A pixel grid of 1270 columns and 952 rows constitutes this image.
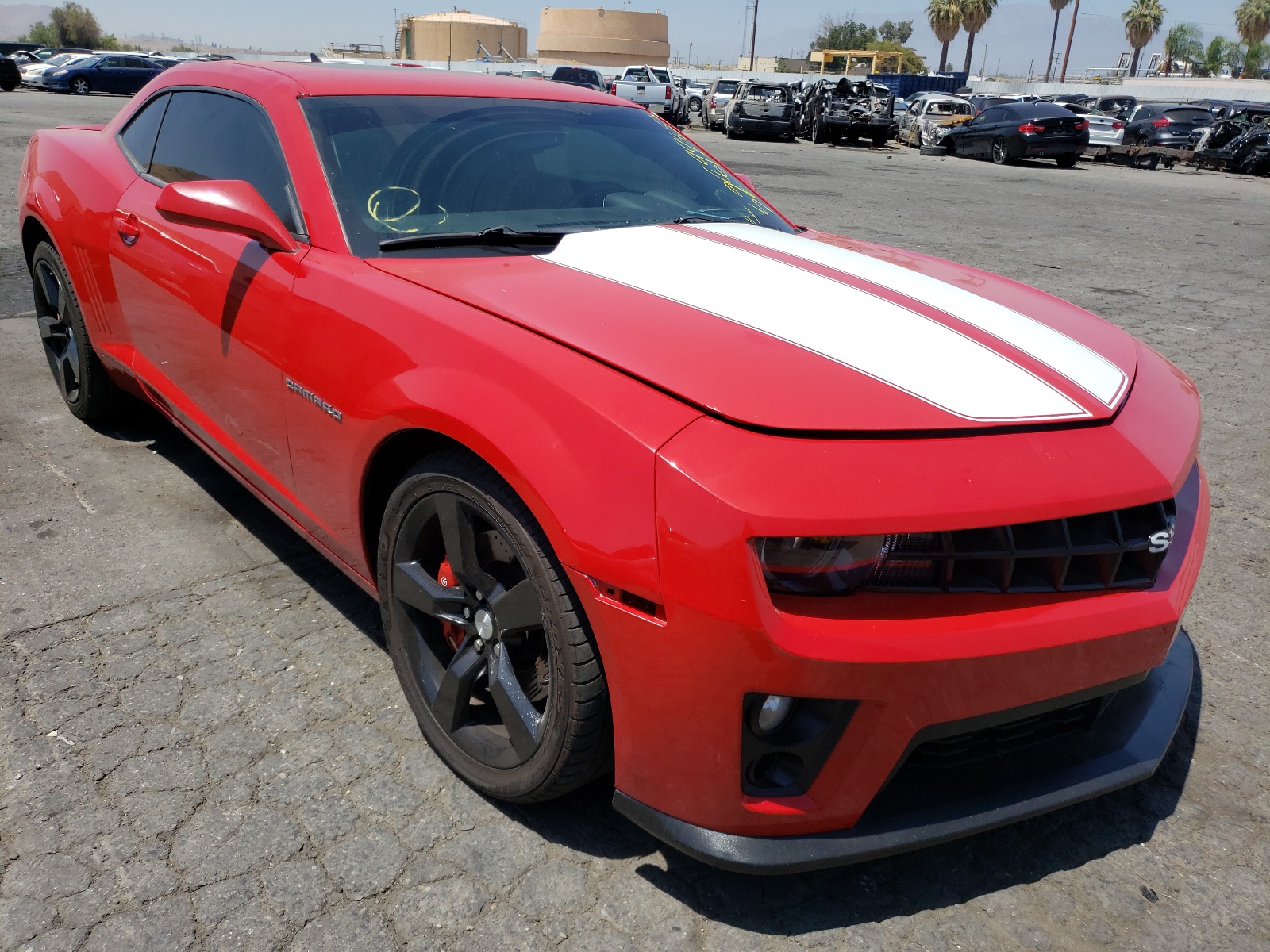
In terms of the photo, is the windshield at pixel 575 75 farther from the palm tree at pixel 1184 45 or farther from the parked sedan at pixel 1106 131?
the palm tree at pixel 1184 45

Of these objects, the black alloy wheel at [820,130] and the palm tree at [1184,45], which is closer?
the black alloy wheel at [820,130]

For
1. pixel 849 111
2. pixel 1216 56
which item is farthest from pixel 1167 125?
pixel 1216 56

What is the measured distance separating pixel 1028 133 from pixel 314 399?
851 inches

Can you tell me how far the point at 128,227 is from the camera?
317 cm

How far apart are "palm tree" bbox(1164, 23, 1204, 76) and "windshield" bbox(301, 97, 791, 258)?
101821 millimetres

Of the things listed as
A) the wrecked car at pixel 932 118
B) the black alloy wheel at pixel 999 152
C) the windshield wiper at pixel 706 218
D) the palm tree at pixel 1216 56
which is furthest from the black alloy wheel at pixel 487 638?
the palm tree at pixel 1216 56

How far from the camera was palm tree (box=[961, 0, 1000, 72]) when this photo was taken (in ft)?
242

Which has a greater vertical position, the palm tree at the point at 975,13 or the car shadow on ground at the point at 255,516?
the palm tree at the point at 975,13

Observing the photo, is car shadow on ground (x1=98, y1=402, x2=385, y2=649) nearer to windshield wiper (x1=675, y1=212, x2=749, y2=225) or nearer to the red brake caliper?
the red brake caliper

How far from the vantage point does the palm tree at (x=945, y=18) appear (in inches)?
2931

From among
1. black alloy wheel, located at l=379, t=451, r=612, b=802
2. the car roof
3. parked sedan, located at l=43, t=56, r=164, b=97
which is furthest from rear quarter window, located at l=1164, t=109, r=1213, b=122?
parked sedan, located at l=43, t=56, r=164, b=97

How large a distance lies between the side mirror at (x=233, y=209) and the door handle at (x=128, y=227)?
70 cm

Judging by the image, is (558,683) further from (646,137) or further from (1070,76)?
(1070,76)

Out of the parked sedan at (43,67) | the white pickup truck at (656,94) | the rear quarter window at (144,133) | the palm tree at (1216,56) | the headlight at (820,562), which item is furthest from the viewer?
the palm tree at (1216,56)
